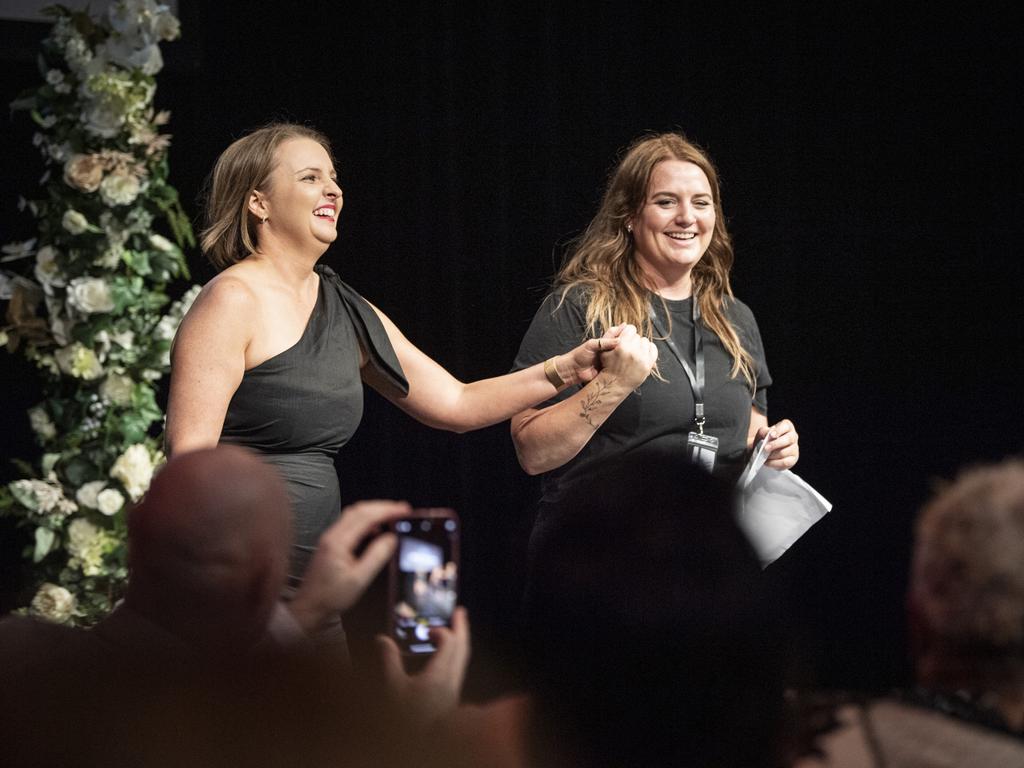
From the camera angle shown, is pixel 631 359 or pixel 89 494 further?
pixel 89 494

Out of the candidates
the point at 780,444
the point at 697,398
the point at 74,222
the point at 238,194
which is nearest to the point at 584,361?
the point at 697,398

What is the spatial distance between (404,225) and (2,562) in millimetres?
1689

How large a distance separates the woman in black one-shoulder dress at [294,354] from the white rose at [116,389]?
944 millimetres

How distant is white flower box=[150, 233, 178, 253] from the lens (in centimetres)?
329

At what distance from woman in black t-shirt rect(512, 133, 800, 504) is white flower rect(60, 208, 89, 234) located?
1.27 m

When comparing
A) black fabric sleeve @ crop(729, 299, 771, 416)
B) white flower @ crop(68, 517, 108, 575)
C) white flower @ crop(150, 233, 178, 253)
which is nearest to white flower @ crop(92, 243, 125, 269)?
white flower @ crop(150, 233, 178, 253)

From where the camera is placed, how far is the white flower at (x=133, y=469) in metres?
3.19

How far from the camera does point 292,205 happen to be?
2.35 m

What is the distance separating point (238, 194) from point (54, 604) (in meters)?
1.38

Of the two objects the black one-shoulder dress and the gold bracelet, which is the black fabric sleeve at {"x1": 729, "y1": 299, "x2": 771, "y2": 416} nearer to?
the gold bracelet

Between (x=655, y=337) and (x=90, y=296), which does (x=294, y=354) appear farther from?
(x=90, y=296)

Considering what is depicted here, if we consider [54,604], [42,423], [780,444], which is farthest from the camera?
[42,423]

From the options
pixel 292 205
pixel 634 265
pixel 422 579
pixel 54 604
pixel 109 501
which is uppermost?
pixel 292 205

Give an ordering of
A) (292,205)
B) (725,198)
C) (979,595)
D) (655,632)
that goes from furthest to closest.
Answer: (725,198)
(292,205)
(979,595)
(655,632)
